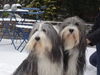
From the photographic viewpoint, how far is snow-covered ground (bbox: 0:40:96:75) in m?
5.54

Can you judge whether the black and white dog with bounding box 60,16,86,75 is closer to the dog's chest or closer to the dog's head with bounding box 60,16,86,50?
the dog's head with bounding box 60,16,86,50

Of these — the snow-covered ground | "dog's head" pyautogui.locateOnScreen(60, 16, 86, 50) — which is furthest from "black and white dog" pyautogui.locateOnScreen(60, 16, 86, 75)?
the snow-covered ground

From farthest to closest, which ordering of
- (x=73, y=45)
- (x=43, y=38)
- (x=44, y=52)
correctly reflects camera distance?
1. (x=73, y=45)
2. (x=44, y=52)
3. (x=43, y=38)

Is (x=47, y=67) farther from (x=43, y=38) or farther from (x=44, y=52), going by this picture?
(x=43, y=38)

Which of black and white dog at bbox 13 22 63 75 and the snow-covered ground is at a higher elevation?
black and white dog at bbox 13 22 63 75

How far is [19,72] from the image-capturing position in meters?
3.90

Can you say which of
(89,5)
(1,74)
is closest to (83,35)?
(1,74)

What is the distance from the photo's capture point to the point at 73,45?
12.2ft

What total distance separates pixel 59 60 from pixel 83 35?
16.8 inches

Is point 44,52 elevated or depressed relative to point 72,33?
depressed

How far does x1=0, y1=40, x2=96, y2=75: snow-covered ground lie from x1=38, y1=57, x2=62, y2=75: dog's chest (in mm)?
1746

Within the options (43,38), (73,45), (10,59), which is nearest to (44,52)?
(43,38)

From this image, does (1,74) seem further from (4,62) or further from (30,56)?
(30,56)

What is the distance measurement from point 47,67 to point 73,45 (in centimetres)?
41
